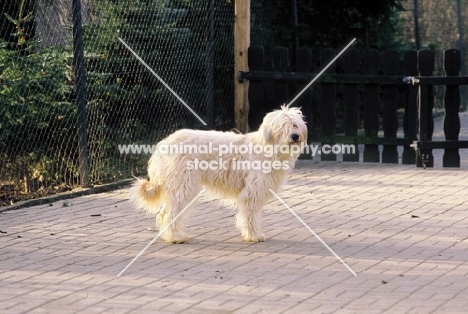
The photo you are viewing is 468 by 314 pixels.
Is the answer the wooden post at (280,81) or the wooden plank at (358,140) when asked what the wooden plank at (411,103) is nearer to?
the wooden plank at (358,140)

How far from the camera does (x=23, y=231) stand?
8.48m

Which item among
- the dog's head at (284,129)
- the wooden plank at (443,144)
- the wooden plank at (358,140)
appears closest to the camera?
the dog's head at (284,129)

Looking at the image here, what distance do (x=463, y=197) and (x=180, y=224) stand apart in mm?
3651

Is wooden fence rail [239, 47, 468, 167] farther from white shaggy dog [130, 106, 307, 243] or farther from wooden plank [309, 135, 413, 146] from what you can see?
white shaggy dog [130, 106, 307, 243]

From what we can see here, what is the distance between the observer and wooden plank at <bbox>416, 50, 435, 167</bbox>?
11859mm

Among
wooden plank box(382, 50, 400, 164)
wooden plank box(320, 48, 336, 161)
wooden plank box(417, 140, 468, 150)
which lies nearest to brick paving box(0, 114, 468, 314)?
wooden plank box(417, 140, 468, 150)

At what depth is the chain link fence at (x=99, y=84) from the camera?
10.5m

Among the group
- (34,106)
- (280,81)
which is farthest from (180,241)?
(280,81)

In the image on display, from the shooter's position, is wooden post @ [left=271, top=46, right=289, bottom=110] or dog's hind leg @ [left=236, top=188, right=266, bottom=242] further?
wooden post @ [left=271, top=46, right=289, bottom=110]

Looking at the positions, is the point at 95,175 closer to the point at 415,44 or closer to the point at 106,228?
the point at 106,228

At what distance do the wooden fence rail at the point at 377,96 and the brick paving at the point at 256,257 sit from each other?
1511 mm

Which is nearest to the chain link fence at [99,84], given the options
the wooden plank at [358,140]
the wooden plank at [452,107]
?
the wooden plank at [358,140]

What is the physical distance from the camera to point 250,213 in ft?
26.2

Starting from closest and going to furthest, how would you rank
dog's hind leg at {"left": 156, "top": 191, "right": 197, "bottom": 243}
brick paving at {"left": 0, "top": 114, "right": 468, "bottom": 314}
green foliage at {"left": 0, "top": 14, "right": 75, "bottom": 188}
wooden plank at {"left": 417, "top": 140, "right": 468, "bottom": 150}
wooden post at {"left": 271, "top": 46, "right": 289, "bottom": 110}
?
brick paving at {"left": 0, "top": 114, "right": 468, "bottom": 314} → dog's hind leg at {"left": 156, "top": 191, "right": 197, "bottom": 243} → green foliage at {"left": 0, "top": 14, "right": 75, "bottom": 188} → wooden plank at {"left": 417, "top": 140, "right": 468, "bottom": 150} → wooden post at {"left": 271, "top": 46, "right": 289, "bottom": 110}
